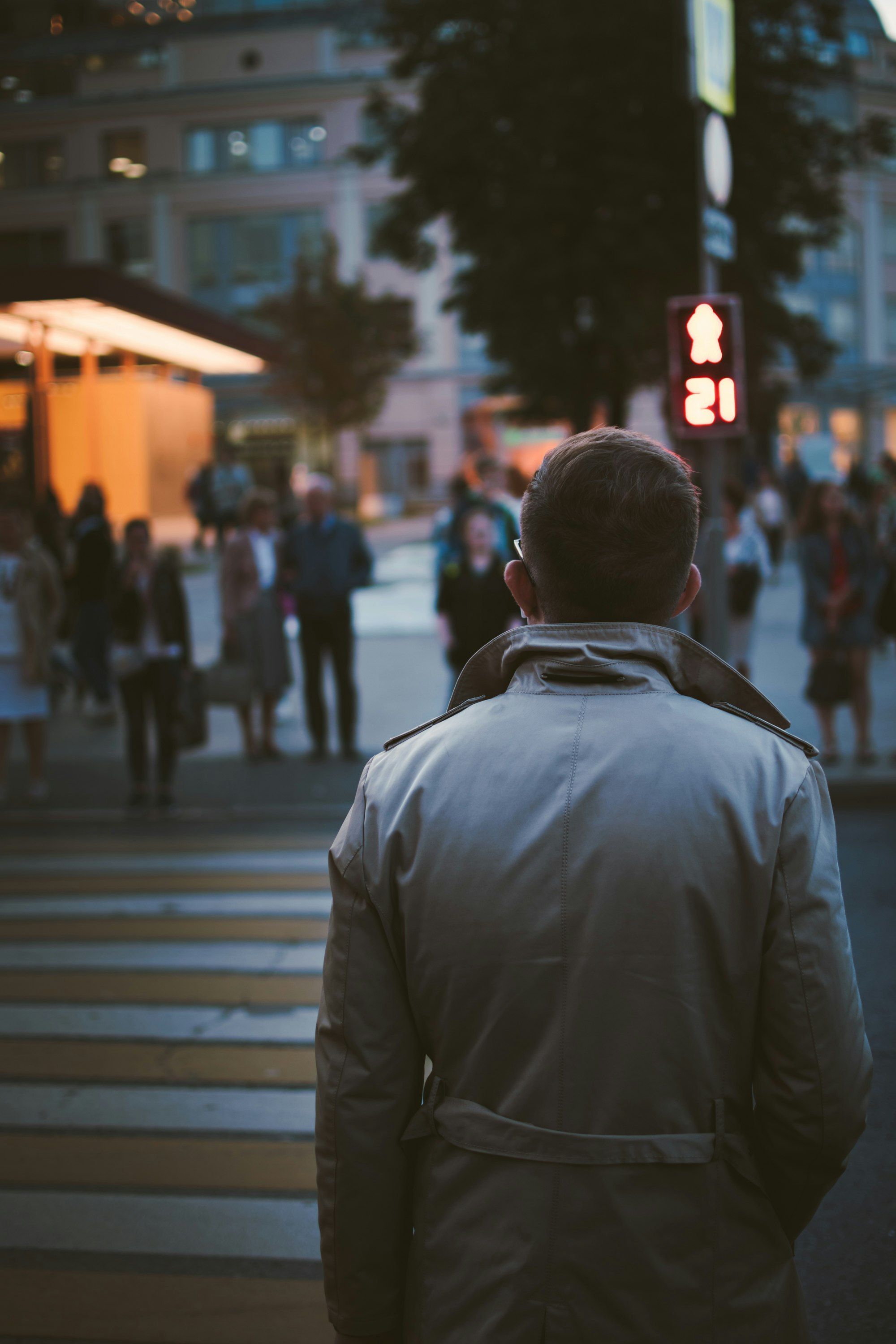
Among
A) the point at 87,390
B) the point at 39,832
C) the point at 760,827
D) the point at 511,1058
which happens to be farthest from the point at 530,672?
the point at 87,390

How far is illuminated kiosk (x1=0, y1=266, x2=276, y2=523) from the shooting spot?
19.5 meters

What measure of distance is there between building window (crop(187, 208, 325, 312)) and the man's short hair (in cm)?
5343

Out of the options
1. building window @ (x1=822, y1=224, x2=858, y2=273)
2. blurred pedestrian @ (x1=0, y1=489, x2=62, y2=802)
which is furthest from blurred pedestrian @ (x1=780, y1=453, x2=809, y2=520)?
building window @ (x1=822, y1=224, x2=858, y2=273)

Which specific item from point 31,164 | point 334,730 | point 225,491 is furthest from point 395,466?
point 334,730

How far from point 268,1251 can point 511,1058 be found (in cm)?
198

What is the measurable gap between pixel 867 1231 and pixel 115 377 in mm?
26519

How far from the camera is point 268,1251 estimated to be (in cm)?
324

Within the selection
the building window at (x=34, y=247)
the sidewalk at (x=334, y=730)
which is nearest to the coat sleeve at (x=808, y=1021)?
the sidewalk at (x=334, y=730)

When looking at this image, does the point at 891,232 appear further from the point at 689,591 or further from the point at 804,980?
the point at 804,980

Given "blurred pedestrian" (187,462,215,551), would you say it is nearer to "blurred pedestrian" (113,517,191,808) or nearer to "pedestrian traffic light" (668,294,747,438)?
"blurred pedestrian" (113,517,191,808)

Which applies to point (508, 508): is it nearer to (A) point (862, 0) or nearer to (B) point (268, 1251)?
(B) point (268, 1251)

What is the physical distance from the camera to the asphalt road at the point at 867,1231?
2.83 metres

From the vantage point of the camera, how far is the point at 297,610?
988 cm

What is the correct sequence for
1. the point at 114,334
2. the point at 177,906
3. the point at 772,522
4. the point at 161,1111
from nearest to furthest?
the point at 161,1111, the point at 177,906, the point at 772,522, the point at 114,334
